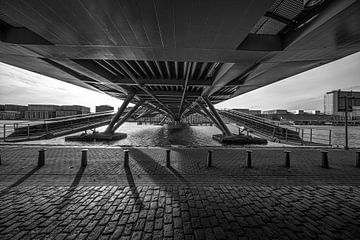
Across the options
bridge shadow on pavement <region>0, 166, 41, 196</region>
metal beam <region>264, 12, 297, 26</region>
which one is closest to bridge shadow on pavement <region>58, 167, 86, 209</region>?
bridge shadow on pavement <region>0, 166, 41, 196</region>

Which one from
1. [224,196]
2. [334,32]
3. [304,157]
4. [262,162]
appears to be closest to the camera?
[224,196]

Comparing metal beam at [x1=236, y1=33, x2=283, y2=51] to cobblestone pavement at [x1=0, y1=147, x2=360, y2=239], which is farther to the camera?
metal beam at [x1=236, y1=33, x2=283, y2=51]

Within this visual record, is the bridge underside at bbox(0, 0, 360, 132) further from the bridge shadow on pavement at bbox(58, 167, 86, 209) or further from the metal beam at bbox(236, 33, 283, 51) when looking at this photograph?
the bridge shadow on pavement at bbox(58, 167, 86, 209)

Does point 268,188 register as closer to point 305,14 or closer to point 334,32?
point 334,32

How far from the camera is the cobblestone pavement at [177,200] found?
2.91 m

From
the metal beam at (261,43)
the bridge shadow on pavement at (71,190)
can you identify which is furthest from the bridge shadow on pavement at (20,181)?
the metal beam at (261,43)

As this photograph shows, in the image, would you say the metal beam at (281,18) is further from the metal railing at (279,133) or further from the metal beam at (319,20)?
the metal railing at (279,133)

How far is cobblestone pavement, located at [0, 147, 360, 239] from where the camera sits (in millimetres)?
2914

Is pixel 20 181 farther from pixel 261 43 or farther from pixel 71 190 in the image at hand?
pixel 261 43

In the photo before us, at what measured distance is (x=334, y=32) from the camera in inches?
179

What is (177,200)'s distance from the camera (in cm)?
397

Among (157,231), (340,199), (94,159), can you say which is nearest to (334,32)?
(340,199)

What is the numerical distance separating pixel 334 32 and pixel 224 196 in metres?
5.57

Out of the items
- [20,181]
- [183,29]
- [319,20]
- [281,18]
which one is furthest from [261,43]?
[20,181]
